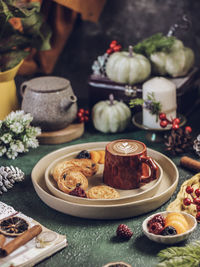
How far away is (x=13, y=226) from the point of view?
3.30 feet

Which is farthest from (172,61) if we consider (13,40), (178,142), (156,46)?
(13,40)

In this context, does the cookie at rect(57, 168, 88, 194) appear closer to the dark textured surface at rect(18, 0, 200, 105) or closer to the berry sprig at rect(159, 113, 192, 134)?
the berry sprig at rect(159, 113, 192, 134)

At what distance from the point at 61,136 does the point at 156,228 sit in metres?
0.64

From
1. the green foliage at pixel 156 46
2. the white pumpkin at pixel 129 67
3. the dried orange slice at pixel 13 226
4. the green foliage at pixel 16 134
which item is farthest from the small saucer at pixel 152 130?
the dried orange slice at pixel 13 226

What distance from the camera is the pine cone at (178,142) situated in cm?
141

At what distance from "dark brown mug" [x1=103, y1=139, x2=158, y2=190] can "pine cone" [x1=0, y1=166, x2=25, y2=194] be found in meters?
0.26

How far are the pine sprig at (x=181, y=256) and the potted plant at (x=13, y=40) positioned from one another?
88 centimetres

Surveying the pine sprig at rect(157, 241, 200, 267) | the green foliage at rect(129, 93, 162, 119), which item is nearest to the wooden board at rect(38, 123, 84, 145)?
the green foliage at rect(129, 93, 162, 119)

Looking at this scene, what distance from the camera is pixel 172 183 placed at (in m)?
1.21

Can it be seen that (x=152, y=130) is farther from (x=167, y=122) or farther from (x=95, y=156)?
(x=95, y=156)

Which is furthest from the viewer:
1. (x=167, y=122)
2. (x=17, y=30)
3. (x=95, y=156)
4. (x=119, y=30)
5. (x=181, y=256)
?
(x=119, y=30)

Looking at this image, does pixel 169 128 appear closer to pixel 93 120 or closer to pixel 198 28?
pixel 93 120

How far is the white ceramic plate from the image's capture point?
3.48 ft

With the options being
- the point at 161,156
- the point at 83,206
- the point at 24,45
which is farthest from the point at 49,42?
the point at 83,206
